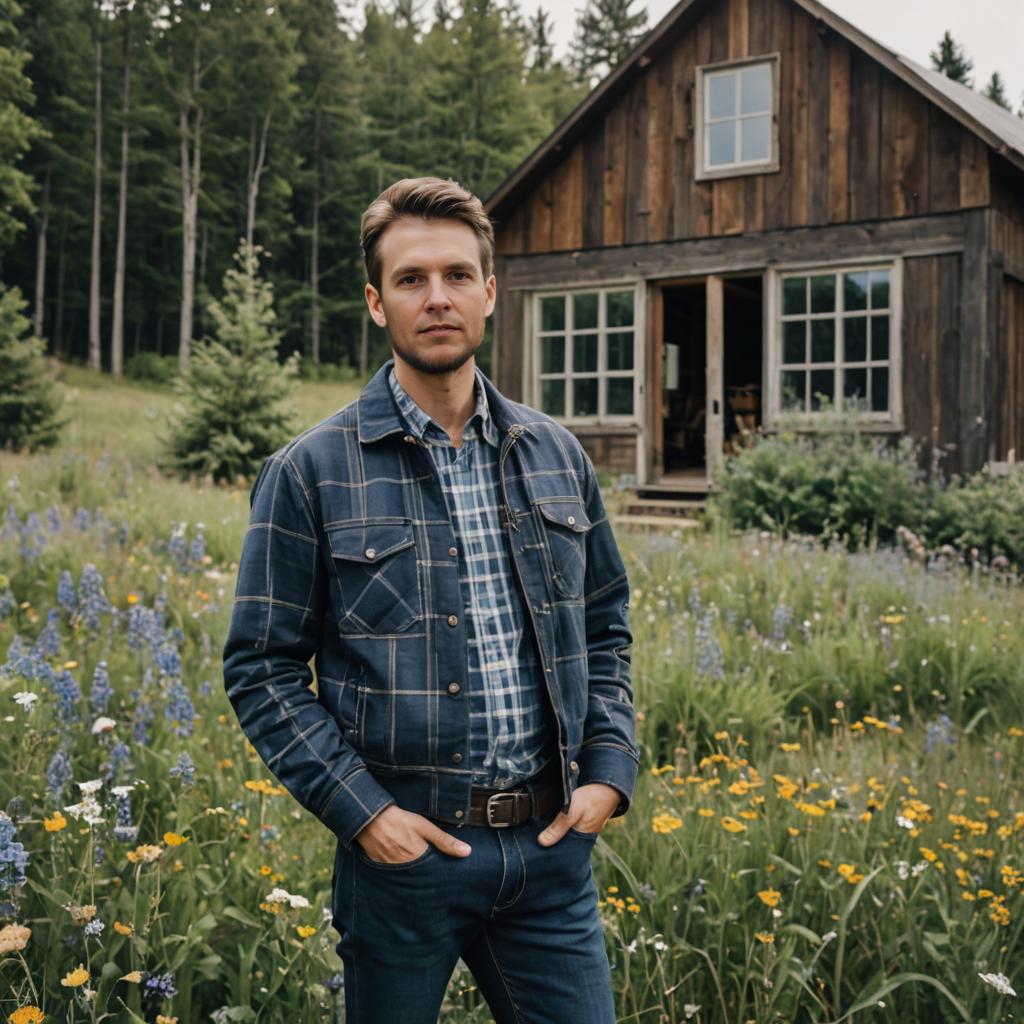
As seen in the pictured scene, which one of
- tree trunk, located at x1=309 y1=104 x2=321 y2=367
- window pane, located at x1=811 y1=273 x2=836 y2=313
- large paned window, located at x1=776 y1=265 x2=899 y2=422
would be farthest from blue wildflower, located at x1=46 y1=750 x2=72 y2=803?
tree trunk, located at x1=309 y1=104 x2=321 y2=367

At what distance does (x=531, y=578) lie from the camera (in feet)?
6.84

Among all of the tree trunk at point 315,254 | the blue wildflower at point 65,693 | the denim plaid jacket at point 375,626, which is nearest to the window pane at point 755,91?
the blue wildflower at point 65,693

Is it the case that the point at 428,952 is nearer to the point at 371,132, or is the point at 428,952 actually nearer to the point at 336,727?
the point at 336,727

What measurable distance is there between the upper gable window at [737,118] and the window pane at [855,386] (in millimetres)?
2480

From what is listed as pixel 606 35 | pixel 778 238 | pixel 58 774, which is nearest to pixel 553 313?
pixel 778 238

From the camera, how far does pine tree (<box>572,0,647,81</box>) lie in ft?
173

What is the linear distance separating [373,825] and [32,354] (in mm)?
14846

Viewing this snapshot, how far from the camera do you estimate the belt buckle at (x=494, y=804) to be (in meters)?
1.95

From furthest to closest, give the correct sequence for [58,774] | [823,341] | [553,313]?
[553,313] < [823,341] < [58,774]

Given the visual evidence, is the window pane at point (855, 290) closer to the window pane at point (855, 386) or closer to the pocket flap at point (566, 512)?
the window pane at point (855, 386)

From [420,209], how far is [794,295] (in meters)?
10.9

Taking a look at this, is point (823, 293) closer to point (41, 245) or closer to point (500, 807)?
point (500, 807)

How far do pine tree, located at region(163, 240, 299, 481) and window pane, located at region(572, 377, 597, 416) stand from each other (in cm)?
354

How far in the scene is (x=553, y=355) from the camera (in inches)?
547
